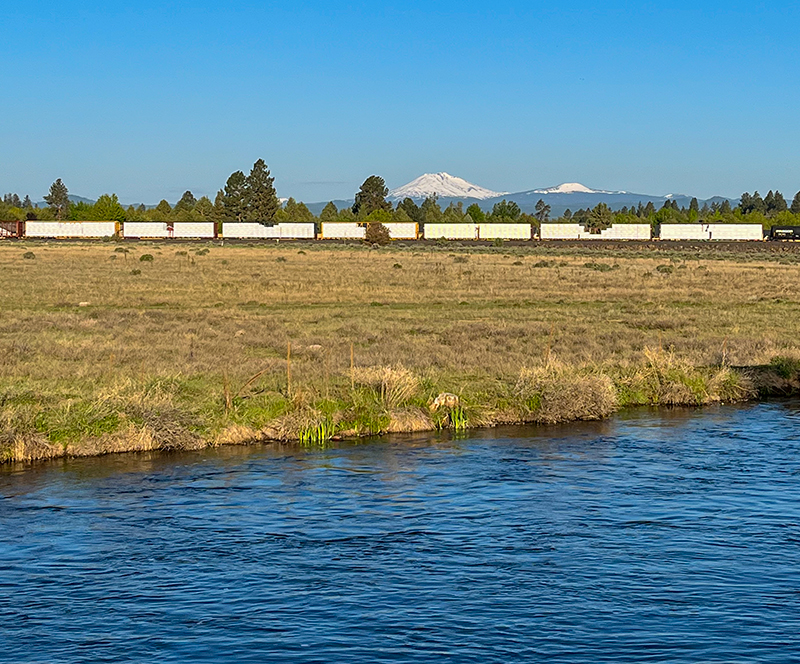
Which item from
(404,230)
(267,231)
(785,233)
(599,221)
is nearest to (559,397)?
(404,230)

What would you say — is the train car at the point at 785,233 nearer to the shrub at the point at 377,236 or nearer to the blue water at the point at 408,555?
the shrub at the point at 377,236

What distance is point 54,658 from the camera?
11.0 metres

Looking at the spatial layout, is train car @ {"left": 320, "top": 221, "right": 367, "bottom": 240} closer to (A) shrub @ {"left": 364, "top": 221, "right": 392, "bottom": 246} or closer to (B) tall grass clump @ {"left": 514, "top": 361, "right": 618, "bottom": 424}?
(A) shrub @ {"left": 364, "top": 221, "right": 392, "bottom": 246}

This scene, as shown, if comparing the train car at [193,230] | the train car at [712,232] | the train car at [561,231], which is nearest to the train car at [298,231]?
the train car at [193,230]

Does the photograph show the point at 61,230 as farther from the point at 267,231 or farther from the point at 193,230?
the point at 267,231

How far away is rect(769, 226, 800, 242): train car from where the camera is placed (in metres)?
174

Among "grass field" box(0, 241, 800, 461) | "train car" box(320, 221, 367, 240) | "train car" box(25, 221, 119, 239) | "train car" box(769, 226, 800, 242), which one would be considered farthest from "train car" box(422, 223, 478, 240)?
"grass field" box(0, 241, 800, 461)

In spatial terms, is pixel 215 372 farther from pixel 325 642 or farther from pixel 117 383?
pixel 325 642

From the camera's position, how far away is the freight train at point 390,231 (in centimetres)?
16512

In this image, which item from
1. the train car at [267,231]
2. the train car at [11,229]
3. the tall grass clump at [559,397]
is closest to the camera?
the tall grass clump at [559,397]

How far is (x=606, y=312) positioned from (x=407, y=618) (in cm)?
3262

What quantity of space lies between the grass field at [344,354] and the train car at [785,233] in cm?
12298

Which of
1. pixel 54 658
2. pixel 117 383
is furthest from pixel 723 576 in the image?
pixel 117 383

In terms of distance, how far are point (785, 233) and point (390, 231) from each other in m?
65.6
